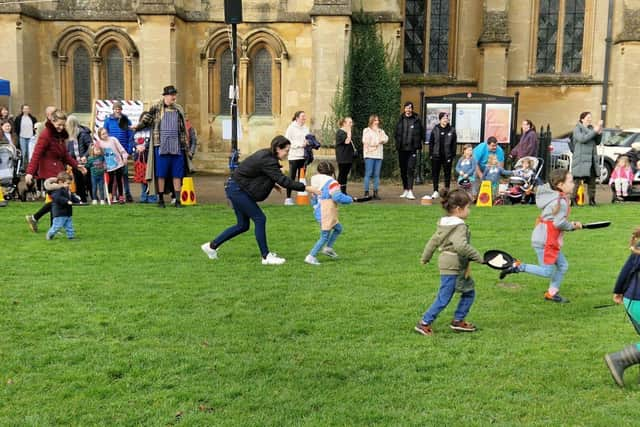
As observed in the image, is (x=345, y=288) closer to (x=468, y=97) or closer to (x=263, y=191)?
(x=263, y=191)

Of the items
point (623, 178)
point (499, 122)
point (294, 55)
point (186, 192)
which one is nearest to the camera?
point (186, 192)

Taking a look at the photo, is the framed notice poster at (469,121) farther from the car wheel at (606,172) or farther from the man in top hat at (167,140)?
the man in top hat at (167,140)

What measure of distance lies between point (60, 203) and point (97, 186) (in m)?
4.26

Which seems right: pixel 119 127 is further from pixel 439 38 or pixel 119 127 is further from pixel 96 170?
pixel 439 38

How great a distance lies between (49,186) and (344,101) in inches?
445

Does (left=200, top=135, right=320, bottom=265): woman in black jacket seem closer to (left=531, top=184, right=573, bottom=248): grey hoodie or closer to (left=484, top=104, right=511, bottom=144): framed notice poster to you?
(left=531, top=184, right=573, bottom=248): grey hoodie

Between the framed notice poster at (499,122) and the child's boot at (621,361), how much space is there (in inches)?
597

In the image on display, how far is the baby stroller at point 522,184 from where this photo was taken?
1505 centimetres

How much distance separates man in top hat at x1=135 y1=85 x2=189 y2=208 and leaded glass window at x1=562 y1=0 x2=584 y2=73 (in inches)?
668

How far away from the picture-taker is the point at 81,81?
22562mm

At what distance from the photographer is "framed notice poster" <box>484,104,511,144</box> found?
1956 centimetres

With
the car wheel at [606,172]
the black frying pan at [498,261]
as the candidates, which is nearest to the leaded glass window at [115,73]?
the car wheel at [606,172]

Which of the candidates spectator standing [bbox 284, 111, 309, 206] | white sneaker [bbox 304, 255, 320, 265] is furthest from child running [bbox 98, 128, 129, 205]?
white sneaker [bbox 304, 255, 320, 265]

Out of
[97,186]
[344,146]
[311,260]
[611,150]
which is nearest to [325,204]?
[311,260]
